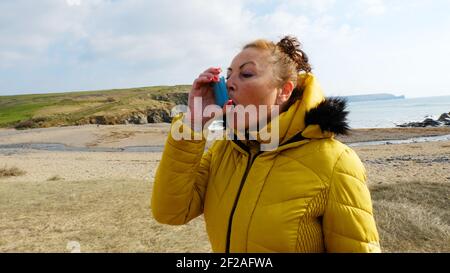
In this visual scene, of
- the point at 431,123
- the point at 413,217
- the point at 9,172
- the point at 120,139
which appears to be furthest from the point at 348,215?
the point at 431,123

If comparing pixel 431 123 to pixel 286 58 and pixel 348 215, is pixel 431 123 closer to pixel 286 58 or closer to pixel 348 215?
pixel 286 58

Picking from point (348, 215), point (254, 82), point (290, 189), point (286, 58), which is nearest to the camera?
point (348, 215)

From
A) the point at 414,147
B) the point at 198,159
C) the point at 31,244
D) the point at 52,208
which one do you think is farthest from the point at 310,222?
the point at 414,147

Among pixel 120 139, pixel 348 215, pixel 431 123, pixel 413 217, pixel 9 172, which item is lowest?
pixel 120 139

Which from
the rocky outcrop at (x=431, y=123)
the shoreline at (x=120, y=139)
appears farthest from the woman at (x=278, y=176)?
the rocky outcrop at (x=431, y=123)

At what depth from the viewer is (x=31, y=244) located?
693 centimetres

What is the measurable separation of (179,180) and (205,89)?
556 millimetres

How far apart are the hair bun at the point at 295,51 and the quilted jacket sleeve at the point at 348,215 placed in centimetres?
67

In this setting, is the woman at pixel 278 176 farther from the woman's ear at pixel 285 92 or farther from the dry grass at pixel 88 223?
the dry grass at pixel 88 223

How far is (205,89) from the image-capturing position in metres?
2.31

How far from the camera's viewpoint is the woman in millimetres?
1989
